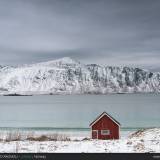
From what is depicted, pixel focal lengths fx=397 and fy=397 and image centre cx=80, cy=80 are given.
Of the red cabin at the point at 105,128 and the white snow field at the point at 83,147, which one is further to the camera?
the red cabin at the point at 105,128

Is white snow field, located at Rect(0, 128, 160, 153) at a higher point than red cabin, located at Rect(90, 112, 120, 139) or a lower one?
lower

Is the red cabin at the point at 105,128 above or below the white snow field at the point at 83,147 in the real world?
above

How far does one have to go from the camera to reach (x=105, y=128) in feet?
141

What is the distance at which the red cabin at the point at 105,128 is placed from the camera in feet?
141

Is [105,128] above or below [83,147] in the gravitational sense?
above

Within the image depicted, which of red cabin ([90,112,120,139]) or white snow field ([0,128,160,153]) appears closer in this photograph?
white snow field ([0,128,160,153])

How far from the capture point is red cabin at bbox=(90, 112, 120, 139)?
42906mm
